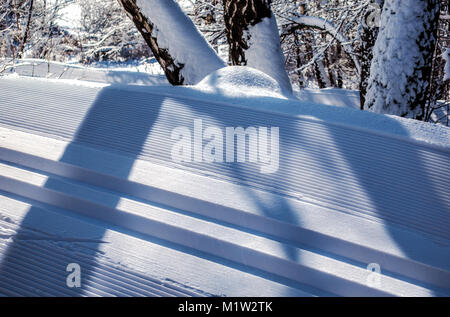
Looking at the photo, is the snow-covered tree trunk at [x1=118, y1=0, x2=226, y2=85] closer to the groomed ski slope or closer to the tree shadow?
the tree shadow

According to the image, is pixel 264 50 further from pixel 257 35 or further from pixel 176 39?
pixel 176 39

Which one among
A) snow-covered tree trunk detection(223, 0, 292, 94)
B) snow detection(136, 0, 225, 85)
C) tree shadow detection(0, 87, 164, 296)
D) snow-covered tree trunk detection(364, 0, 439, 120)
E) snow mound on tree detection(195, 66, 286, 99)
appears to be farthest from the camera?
→ snow-covered tree trunk detection(223, 0, 292, 94)

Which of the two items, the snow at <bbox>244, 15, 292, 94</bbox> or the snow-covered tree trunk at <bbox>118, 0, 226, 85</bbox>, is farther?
the snow at <bbox>244, 15, 292, 94</bbox>

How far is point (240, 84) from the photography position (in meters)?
2.26

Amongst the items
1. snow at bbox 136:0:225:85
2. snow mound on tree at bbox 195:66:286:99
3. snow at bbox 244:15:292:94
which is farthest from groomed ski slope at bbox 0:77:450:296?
snow at bbox 244:15:292:94

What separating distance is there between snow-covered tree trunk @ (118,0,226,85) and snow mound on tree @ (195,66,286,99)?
1.00 m

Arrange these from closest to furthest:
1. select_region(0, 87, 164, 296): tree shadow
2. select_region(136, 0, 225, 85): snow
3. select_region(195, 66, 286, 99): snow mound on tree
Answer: select_region(0, 87, 164, 296): tree shadow → select_region(195, 66, 286, 99): snow mound on tree → select_region(136, 0, 225, 85): snow

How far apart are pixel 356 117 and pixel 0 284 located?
1584 mm

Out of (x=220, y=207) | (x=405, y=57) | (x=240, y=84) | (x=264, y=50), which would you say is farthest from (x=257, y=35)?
(x=220, y=207)

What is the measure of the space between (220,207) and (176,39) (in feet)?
7.61

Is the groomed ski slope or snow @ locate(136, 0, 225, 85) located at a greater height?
snow @ locate(136, 0, 225, 85)

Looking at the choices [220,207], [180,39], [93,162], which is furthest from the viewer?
[180,39]

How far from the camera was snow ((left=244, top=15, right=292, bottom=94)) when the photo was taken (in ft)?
11.3

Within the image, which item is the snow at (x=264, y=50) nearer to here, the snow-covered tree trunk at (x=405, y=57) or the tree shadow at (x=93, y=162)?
the snow-covered tree trunk at (x=405, y=57)
